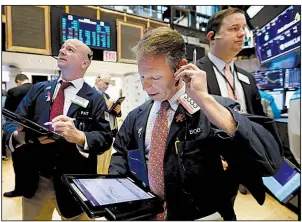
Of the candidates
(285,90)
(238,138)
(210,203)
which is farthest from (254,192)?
(285,90)

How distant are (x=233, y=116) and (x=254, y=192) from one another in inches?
11.5

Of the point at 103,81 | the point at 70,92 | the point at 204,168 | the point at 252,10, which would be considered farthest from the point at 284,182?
the point at 70,92

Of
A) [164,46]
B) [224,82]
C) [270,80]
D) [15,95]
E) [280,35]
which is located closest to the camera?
[164,46]

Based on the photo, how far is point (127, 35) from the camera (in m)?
1.11

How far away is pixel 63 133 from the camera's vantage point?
93 cm

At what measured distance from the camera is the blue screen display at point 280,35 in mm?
1171

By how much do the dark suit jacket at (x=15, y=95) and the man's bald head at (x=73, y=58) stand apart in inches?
7.0

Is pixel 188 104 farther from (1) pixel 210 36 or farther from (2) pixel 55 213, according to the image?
(2) pixel 55 213

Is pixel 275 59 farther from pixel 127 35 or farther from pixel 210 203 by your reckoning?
pixel 210 203

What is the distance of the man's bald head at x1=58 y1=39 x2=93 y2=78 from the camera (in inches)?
38.7

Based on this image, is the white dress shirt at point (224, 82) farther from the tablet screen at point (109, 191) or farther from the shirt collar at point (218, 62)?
the tablet screen at point (109, 191)

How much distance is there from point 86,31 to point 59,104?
362 millimetres

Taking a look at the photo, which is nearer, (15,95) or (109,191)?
(109,191)

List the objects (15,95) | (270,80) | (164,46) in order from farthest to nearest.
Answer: (270,80)
(15,95)
(164,46)
